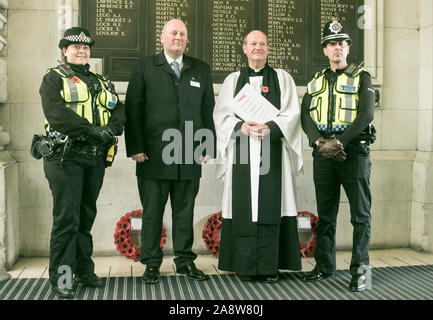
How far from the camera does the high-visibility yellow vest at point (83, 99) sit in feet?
11.7

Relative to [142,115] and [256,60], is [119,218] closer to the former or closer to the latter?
[142,115]

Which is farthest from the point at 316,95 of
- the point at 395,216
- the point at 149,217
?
the point at 395,216

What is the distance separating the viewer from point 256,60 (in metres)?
4.09

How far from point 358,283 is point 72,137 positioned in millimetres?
2360

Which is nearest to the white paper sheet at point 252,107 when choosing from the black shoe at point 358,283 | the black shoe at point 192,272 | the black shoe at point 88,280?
the black shoe at point 192,272

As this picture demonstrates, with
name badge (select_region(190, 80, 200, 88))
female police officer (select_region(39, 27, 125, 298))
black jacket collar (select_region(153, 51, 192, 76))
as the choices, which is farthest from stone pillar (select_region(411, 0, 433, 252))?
female police officer (select_region(39, 27, 125, 298))

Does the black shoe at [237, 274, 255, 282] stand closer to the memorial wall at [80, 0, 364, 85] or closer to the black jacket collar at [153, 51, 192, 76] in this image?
the black jacket collar at [153, 51, 192, 76]

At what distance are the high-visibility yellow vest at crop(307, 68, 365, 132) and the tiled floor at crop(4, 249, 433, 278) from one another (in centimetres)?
138

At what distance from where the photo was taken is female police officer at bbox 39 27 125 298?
11.5ft

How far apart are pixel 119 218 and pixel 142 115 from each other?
1.32 m

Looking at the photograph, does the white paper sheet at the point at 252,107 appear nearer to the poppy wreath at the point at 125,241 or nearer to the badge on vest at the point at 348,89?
the badge on vest at the point at 348,89

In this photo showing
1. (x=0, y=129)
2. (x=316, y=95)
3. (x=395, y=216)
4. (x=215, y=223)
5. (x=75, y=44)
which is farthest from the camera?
(x=395, y=216)

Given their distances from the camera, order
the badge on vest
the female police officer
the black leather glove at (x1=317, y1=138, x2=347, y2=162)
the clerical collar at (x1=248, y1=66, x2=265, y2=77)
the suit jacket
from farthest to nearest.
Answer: the clerical collar at (x1=248, y1=66, x2=265, y2=77), the suit jacket, the badge on vest, the black leather glove at (x1=317, y1=138, x2=347, y2=162), the female police officer

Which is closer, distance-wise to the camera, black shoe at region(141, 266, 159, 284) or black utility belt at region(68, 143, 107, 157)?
black utility belt at region(68, 143, 107, 157)
